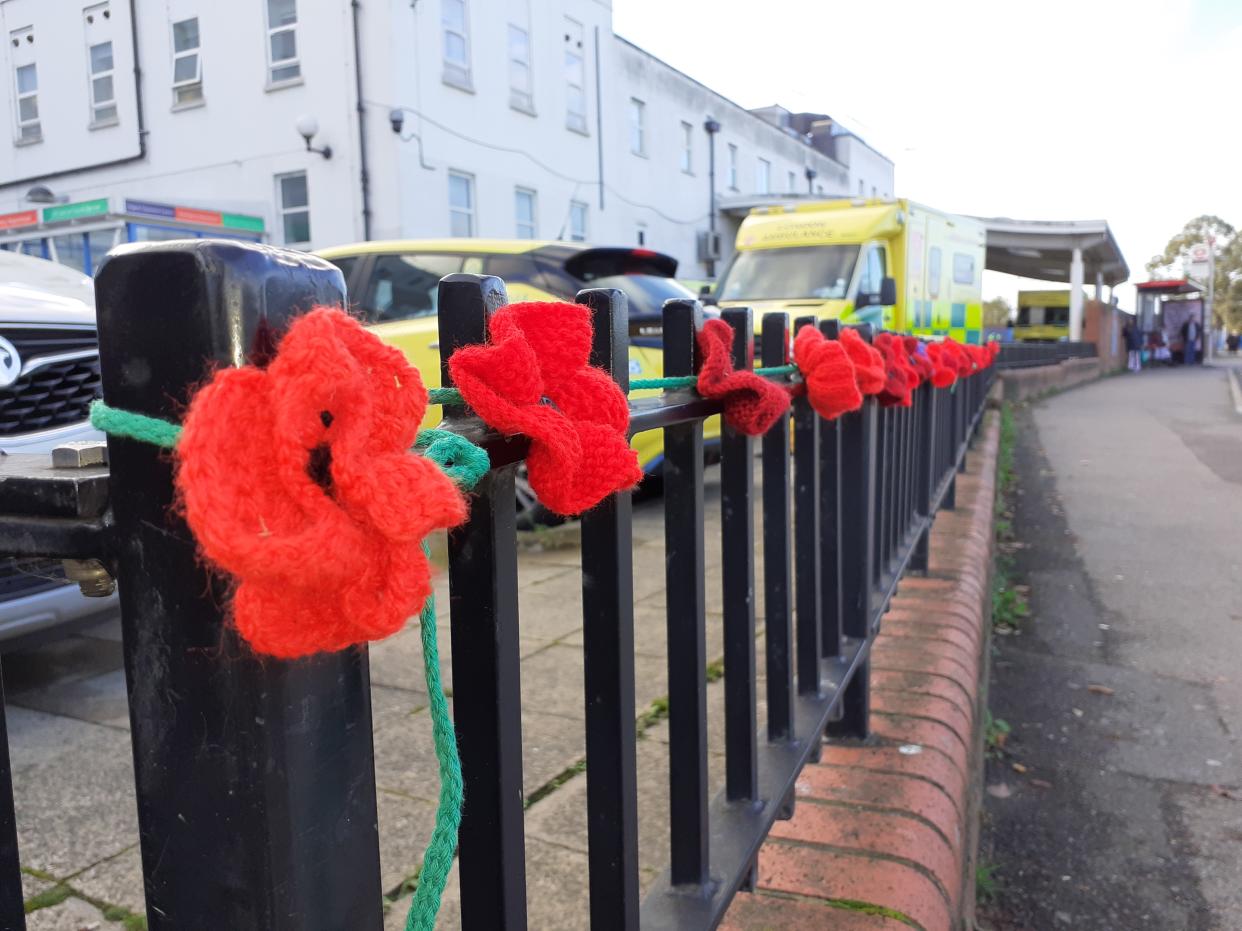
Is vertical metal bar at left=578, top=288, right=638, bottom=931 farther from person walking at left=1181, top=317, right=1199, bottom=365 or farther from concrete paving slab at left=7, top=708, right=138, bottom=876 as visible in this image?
person walking at left=1181, top=317, right=1199, bottom=365

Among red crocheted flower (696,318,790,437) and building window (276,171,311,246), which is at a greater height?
building window (276,171,311,246)

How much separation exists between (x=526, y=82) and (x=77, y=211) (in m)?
8.75

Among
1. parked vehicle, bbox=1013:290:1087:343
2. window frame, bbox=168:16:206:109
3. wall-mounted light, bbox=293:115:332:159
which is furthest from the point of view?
parked vehicle, bbox=1013:290:1087:343

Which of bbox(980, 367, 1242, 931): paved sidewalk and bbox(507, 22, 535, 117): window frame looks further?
bbox(507, 22, 535, 117): window frame

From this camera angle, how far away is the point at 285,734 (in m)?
0.64

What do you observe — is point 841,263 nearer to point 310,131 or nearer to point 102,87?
point 310,131

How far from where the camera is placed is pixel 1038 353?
22969mm

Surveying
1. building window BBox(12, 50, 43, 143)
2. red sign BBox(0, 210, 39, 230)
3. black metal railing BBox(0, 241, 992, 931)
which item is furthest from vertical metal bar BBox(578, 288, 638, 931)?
building window BBox(12, 50, 43, 143)

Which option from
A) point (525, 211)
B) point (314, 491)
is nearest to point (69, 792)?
point (314, 491)

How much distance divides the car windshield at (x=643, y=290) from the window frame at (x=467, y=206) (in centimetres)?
1174

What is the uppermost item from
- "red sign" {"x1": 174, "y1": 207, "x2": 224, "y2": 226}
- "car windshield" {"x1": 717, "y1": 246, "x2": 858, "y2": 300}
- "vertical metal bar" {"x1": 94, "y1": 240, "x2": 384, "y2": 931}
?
"red sign" {"x1": 174, "y1": 207, "x2": 224, "y2": 226}

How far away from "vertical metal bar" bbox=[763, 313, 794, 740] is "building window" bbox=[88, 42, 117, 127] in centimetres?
2116

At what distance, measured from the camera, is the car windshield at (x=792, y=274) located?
1193 centimetres

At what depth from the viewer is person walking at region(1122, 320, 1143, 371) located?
1428 inches
